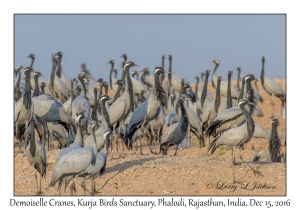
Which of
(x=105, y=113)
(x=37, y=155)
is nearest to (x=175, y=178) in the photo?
(x=37, y=155)

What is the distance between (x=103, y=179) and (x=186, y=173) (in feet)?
4.19

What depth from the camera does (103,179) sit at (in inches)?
437

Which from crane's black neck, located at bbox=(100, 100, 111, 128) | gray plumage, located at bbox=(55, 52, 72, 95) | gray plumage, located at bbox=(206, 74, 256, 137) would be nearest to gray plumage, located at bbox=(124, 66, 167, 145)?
crane's black neck, located at bbox=(100, 100, 111, 128)

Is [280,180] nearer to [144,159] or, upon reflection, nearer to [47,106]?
[144,159]

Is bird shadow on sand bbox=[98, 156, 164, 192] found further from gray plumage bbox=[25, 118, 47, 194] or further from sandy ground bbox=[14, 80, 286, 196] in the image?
gray plumage bbox=[25, 118, 47, 194]

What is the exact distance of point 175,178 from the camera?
436 inches

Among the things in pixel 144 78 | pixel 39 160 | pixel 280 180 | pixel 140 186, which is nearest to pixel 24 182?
pixel 39 160

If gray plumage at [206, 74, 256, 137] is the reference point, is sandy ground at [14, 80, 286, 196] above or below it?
below

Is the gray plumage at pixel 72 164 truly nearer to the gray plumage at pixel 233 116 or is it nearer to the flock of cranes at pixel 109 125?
the flock of cranes at pixel 109 125

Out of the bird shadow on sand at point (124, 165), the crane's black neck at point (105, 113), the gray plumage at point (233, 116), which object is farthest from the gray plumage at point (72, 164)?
the gray plumage at point (233, 116)

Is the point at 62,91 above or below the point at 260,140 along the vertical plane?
above

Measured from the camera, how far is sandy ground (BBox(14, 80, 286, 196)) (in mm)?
10680

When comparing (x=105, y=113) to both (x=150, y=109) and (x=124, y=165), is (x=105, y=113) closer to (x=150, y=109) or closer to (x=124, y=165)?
(x=150, y=109)

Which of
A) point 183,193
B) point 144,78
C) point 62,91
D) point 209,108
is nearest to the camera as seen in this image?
point 183,193
